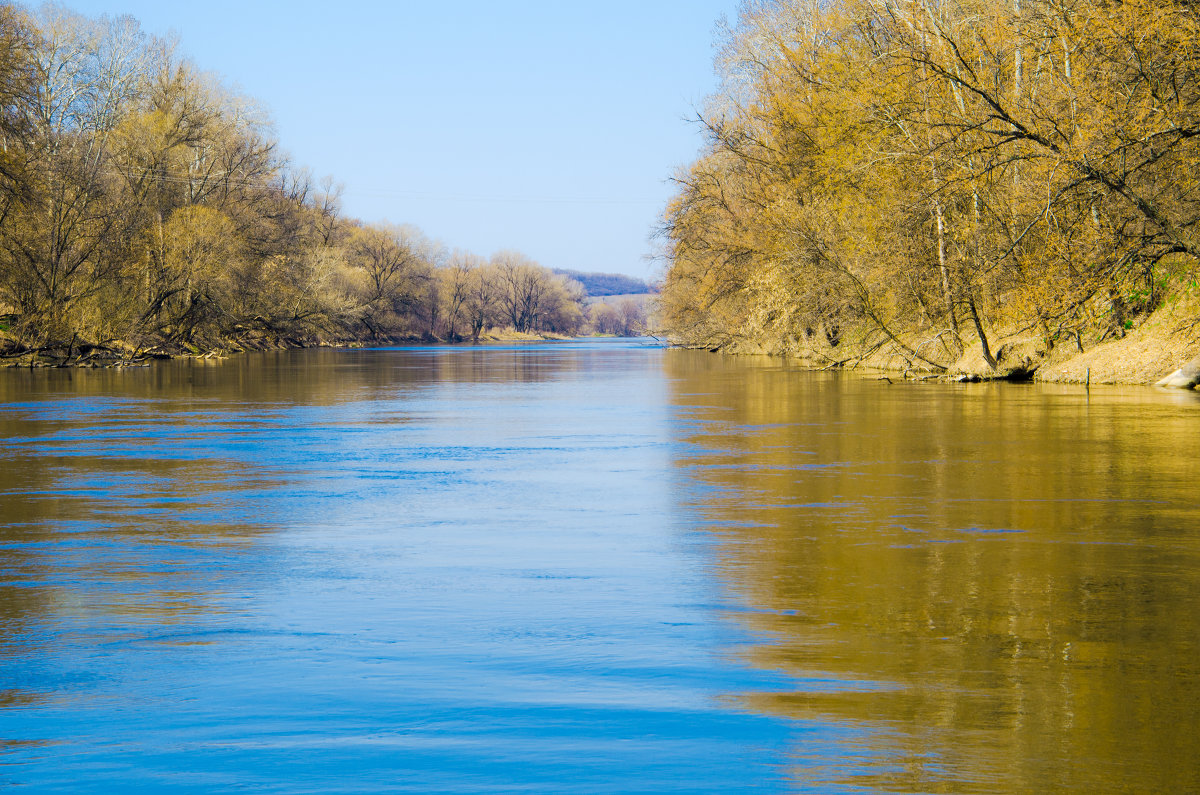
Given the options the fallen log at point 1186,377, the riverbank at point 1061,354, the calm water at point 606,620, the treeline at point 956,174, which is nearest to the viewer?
the calm water at point 606,620

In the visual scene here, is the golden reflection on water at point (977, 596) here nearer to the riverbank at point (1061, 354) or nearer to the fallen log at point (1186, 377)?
the fallen log at point (1186, 377)

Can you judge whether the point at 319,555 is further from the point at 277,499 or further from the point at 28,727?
the point at 28,727

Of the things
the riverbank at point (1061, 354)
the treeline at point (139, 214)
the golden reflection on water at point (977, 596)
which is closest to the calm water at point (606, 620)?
the golden reflection on water at point (977, 596)

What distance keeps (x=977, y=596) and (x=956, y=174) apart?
21.5 meters

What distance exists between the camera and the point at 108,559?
8578 millimetres

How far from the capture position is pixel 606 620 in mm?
6668

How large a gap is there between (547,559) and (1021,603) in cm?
332

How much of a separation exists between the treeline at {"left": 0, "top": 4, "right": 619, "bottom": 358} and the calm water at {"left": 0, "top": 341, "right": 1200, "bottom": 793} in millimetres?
30353

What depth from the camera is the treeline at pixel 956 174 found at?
21.8m

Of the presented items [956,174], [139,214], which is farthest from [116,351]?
[956,174]

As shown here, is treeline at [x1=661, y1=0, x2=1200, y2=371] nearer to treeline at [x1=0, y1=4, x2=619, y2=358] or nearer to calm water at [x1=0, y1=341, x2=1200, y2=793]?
calm water at [x1=0, y1=341, x2=1200, y2=793]

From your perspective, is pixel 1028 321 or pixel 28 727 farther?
pixel 1028 321

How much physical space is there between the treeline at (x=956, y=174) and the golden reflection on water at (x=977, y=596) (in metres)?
7.41

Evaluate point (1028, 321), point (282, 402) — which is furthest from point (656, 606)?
point (1028, 321)
